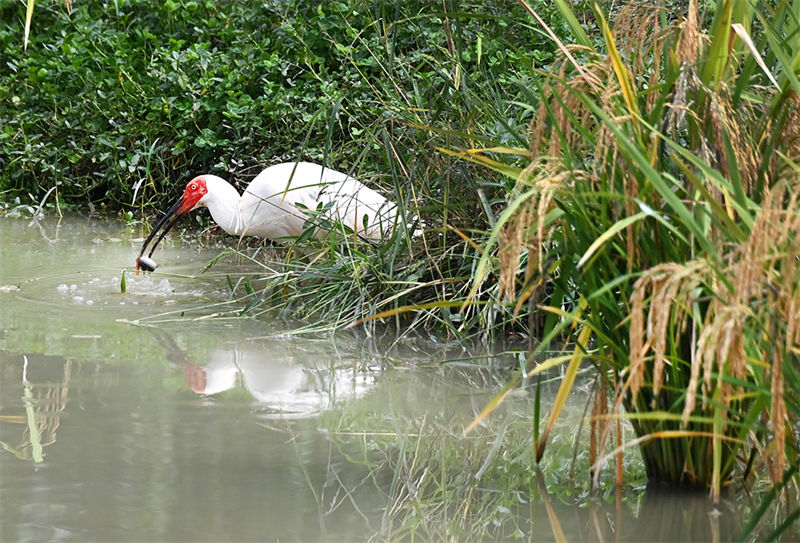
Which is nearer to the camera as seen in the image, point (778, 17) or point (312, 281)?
point (778, 17)

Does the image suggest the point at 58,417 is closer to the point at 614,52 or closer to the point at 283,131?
the point at 614,52

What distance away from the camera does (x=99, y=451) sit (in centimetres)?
249

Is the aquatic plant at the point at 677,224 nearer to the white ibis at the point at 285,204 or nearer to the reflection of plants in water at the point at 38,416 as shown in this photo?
the reflection of plants in water at the point at 38,416

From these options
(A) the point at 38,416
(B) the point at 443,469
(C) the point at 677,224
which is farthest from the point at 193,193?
(C) the point at 677,224

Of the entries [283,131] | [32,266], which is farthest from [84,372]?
[283,131]

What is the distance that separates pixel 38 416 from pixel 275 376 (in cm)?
72

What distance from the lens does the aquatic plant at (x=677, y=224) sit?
70.6 inches

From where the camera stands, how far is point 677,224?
2025 mm

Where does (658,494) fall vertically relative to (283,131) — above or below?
below

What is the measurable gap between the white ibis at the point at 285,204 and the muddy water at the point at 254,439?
Result: 0.50 meters

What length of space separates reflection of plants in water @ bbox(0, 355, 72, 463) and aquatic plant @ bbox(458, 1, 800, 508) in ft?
3.97

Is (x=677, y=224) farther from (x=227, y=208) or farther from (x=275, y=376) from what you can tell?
(x=227, y=208)

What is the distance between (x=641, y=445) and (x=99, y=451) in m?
1.22

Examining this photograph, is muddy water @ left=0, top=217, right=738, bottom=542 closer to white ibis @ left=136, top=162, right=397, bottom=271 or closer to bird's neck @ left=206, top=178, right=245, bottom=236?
white ibis @ left=136, top=162, right=397, bottom=271
